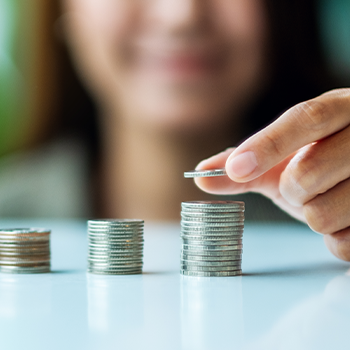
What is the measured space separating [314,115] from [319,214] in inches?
12.8

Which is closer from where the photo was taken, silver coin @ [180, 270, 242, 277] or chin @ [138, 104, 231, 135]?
silver coin @ [180, 270, 242, 277]

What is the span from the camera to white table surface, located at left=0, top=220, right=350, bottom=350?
2.44 feet

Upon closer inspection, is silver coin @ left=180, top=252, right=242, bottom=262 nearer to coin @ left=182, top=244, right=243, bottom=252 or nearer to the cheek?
coin @ left=182, top=244, right=243, bottom=252

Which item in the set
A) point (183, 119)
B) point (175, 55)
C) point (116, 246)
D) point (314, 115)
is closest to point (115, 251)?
point (116, 246)

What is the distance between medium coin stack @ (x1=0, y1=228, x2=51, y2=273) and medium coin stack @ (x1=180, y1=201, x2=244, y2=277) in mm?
480

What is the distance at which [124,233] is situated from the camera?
1483 millimetres

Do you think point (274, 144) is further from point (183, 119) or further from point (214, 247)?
point (183, 119)

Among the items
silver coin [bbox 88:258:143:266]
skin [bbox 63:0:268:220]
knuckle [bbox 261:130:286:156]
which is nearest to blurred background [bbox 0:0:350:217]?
skin [bbox 63:0:268:220]

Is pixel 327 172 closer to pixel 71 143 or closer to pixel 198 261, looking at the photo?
pixel 198 261

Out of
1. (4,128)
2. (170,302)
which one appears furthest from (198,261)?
(4,128)

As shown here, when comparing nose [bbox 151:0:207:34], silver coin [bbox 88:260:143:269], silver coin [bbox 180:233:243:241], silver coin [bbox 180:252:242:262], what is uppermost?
nose [bbox 151:0:207:34]

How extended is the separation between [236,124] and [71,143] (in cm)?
215

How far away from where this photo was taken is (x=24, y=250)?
155 centimetres

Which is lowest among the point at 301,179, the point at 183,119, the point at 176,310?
the point at 176,310
